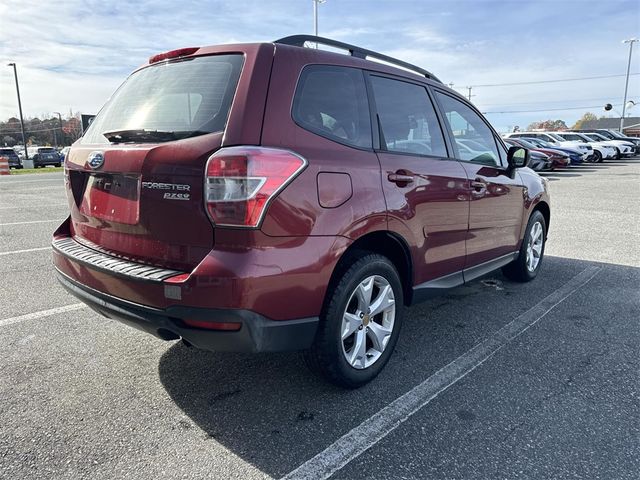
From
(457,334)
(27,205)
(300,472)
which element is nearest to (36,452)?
(300,472)

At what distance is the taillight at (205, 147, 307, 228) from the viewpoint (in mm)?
2195

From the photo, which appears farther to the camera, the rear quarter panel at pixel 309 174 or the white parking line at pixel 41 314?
the white parking line at pixel 41 314

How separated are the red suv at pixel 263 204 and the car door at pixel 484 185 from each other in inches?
18.0

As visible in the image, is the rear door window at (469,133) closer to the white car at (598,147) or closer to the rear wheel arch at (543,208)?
the rear wheel arch at (543,208)

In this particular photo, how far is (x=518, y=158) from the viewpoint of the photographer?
4426mm

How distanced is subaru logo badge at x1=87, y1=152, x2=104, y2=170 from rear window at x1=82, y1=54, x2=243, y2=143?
0.12 m

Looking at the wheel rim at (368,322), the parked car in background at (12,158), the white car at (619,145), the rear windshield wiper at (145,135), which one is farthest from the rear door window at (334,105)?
the parked car in background at (12,158)

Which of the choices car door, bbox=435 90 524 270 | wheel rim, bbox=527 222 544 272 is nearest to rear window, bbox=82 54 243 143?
car door, bbox=435 90 524 270

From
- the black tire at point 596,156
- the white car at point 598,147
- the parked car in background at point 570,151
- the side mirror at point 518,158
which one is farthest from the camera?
the white car at point 598,147

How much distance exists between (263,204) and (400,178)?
1.10 metres

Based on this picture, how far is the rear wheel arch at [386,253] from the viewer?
2.71 metres

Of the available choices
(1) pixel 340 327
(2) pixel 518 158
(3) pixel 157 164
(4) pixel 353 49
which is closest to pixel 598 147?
(2) pixel 518 158

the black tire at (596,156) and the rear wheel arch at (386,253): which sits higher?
the rear wheel arch at (386,253)

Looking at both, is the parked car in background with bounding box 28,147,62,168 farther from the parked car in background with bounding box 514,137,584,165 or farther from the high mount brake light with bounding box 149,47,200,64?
the high mount brake light with bounding box 149,47,200,64
